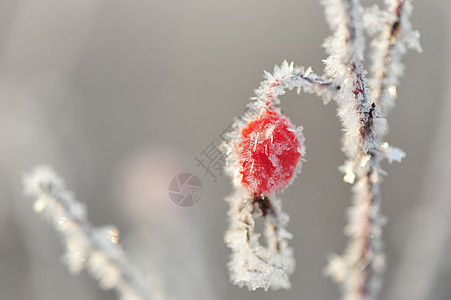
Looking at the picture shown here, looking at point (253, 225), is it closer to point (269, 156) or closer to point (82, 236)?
point (269, 156)

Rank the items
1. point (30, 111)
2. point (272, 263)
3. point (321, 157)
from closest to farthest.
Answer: point (272, 263) → point (30, 111) → point (321, 157)

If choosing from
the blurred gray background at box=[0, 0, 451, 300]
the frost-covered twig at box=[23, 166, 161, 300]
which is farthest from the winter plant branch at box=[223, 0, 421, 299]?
the blurred gray background at box=[0, 0, 451, 300]

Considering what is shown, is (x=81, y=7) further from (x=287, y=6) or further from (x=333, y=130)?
(x=333, y=130)

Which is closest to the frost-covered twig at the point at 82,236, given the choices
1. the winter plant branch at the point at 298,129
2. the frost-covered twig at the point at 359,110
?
the winter plant branch at the point at 298,129

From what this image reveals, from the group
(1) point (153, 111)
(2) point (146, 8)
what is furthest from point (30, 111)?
(2) point (146, 8)

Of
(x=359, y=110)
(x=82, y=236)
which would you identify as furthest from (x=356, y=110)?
(x=82, y=236)
